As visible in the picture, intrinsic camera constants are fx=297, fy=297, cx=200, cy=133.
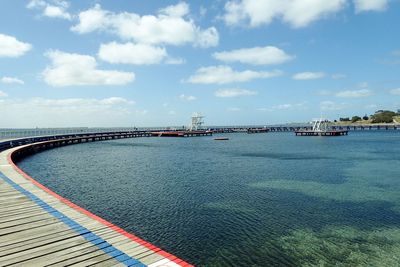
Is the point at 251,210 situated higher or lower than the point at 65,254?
lower

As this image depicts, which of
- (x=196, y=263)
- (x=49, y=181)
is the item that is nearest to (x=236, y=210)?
(x=196, y=263)

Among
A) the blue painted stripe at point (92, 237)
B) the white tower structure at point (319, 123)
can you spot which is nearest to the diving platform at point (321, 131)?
the white tower structure at point (319, 123)

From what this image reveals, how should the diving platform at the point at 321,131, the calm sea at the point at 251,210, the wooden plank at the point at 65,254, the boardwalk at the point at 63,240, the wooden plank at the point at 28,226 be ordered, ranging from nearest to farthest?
the wooden plank at the point at 65,254, the boardwalk at the point at 63,240, the wooden plank at the point at 28,226, the calm sea at the point at 251,210, the diving platform at the point at 321,131

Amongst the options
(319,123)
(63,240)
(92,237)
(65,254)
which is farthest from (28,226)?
(319,123)

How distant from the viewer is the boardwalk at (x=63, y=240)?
28.1 ft

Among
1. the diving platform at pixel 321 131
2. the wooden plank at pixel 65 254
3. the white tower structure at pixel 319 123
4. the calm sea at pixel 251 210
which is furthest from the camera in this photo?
the white tower structure at pixel 319 123

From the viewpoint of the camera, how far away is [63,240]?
9.94m

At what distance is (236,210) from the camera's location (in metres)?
18.7

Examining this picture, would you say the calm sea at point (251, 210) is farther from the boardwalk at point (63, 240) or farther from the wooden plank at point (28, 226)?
the wooden plank at point (28, 226)

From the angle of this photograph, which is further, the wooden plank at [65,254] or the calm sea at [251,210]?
the calm sea at [251,210]

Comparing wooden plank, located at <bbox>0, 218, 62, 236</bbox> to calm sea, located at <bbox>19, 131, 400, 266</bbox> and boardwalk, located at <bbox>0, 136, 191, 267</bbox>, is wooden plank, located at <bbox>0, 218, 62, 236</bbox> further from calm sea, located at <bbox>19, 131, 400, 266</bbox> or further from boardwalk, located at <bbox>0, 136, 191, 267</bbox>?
calm sea, located at <bbox>19, 131, 400, 266</bbox>

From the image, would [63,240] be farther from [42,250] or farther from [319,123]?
[319,123]

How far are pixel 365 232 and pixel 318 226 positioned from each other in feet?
7.41

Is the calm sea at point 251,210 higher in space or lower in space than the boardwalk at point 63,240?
lower
